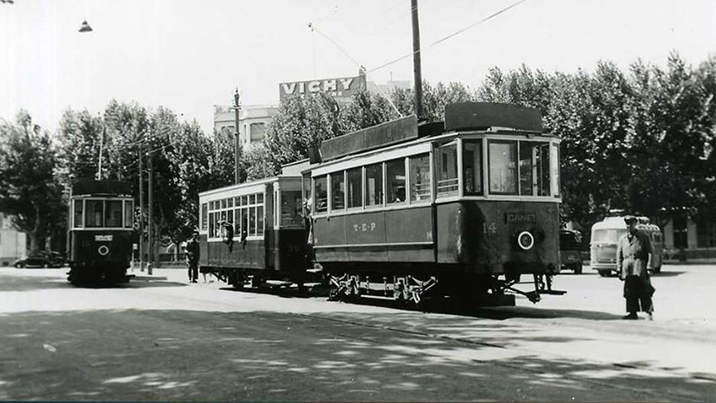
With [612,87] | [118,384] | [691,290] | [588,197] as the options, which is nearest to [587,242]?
[588,197]

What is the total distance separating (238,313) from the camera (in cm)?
1541

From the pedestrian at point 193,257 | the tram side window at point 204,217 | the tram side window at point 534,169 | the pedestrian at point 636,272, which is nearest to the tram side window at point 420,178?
the tram side window at point 534,169

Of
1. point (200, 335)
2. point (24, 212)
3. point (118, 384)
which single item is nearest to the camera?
point (118, 384)

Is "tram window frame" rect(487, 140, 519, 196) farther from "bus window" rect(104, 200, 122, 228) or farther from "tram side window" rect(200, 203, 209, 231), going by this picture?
"bus window" rect(104, 200, 122, 228)

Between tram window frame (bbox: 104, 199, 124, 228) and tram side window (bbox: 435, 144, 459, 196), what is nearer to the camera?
tram side window (bbox: 435, 144, 459, 196)

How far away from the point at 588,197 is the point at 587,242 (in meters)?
5.13

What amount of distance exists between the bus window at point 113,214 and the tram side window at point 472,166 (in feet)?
56.2

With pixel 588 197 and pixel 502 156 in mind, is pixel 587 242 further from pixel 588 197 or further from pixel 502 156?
pixel 502 156

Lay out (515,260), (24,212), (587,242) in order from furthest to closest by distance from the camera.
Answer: (24,212) < (587,242) < (515,260)

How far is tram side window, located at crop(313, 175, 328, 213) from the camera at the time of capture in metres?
18.5

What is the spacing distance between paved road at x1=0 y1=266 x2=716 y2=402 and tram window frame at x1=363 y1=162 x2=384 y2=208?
2.23 metres

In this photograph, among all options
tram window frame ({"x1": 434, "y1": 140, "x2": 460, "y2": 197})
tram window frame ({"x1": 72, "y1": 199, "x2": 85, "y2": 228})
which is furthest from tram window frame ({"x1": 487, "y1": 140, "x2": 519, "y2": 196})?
tram window frame ({"x1": 72, "y1": 199, "x2": 85, "y2": 228})

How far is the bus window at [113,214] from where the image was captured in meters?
27.6

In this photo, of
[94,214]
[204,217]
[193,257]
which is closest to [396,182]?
[204,217]
